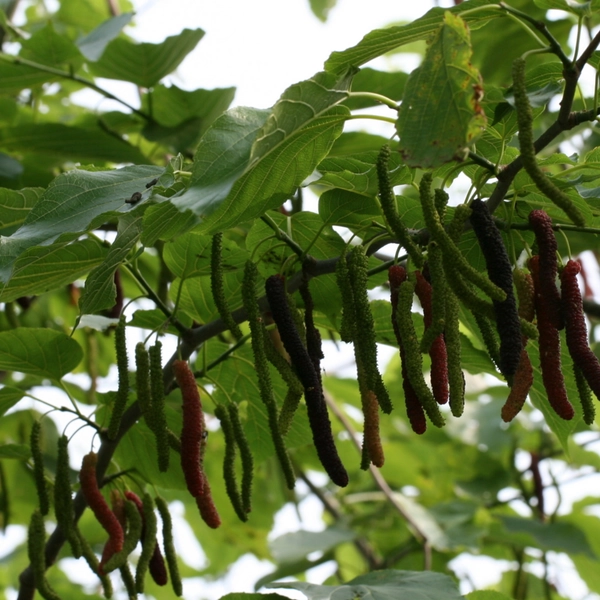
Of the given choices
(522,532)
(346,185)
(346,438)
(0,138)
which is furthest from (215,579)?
(346,185)

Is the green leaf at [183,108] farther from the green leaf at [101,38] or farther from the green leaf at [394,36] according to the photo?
the green leaf at [394,36]

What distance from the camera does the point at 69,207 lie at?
1229 mm

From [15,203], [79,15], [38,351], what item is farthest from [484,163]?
[79,15]

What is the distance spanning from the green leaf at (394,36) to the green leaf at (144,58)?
1261mm

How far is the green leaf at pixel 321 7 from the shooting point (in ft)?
10.7

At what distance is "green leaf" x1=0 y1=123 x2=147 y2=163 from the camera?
246cm

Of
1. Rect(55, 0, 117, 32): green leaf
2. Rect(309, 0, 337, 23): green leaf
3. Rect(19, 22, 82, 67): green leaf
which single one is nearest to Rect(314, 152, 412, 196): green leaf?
Rect(19, 22, 82, 67): green leaf

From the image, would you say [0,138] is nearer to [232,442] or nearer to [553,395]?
[232,442]

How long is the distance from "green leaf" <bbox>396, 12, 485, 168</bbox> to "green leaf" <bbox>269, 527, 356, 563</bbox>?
223 centimetres

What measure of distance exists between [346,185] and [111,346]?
184 cm

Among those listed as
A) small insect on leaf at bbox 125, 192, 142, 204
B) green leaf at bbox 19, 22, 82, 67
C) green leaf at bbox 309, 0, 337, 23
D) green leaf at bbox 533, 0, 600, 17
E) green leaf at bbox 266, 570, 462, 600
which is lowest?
green leaf at bbox 266, 570, 462, 600

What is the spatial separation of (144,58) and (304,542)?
1.82m

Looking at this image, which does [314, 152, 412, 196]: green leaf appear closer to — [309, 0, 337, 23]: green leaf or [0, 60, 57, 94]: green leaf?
[0, 60, 57, 94]: green leaf

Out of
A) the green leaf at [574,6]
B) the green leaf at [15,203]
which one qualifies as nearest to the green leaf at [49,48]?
the green leaf at [15,203]
